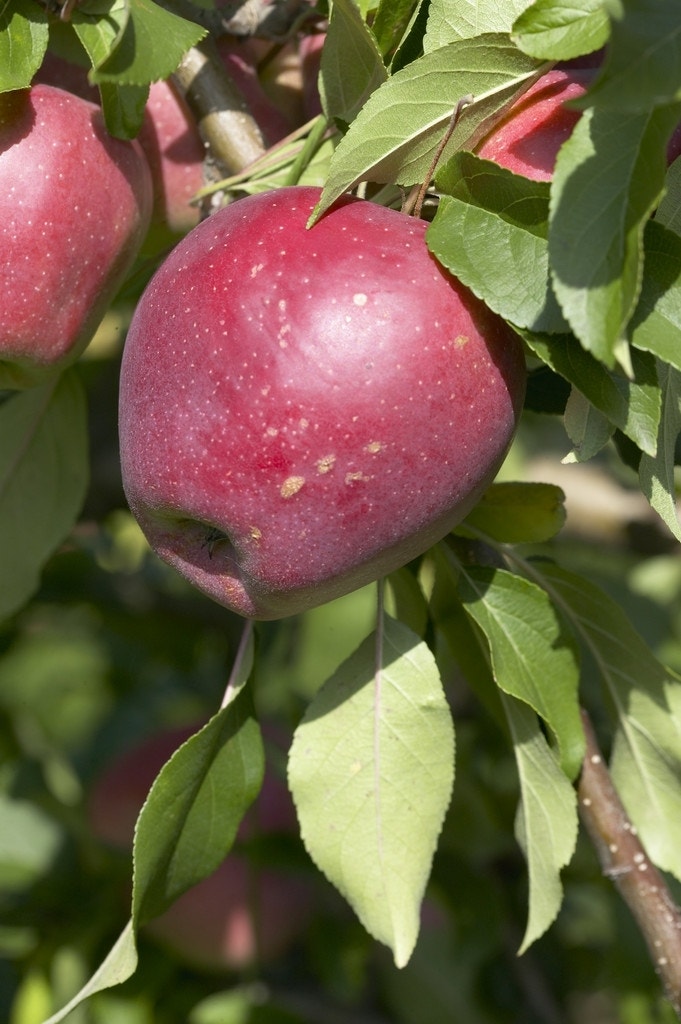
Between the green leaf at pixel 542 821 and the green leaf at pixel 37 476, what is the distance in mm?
520

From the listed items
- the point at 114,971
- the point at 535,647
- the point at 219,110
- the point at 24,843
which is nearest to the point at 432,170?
the point at 219,110

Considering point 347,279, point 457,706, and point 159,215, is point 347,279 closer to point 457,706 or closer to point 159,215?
point 159,215

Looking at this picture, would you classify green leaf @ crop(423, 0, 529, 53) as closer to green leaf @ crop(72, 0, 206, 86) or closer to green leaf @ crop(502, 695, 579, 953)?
green leaf @ crop(72, 0, 206, 86)

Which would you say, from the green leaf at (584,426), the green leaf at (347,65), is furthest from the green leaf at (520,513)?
the green leaf at (347,65)

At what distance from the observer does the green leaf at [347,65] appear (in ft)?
2.56

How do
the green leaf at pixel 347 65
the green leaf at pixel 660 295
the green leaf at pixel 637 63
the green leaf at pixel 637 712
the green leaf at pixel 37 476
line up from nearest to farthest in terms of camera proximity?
the green leaf at pixel 637 63 < the green leaf at pixel 660 295 < the green leaf at pixel 347 65 < the green leaf at pixel 637 712 < the green leaf at pixel 37 476

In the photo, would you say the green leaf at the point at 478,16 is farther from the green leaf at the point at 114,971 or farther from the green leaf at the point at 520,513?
the green leaf at the point at 114,971

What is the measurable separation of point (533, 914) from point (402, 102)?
25.3 inches

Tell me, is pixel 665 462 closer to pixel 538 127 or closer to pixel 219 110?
pixel 538 127

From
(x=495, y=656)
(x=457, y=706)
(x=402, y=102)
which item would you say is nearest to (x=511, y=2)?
(x=402, y=102)

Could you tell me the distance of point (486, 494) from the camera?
100cm

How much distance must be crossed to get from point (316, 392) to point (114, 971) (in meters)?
0.49

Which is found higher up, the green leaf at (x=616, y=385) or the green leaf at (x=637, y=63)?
the green leaf at (x=637, y=63)

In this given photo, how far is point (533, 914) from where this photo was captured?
96 centimetres
